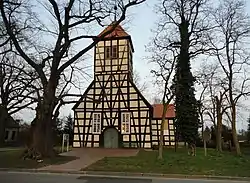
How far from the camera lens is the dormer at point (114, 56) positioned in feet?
118

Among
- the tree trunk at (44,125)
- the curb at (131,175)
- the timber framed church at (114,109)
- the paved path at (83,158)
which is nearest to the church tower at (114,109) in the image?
the timber framed church at (114,109)

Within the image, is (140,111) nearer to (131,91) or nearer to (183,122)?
(131,91)

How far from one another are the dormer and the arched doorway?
7.08 meters

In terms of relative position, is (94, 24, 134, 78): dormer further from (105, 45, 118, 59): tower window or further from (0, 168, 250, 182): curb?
(0, 168, 250, 182): curb

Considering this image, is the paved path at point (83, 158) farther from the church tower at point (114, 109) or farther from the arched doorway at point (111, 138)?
the church tower at point (114, 109)

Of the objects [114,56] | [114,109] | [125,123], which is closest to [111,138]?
[125,123]

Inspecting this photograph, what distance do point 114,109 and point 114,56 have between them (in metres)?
6.61

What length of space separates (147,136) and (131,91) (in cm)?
561

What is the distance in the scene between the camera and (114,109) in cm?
3519

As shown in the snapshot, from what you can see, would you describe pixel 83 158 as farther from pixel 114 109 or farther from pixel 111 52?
pixel 111 52

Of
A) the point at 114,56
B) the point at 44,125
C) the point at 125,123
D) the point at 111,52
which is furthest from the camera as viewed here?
the point at 111,52

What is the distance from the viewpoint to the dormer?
3606 cm

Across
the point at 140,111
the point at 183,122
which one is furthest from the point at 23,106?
the point at 183,122

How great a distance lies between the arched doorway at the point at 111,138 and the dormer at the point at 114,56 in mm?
7076
